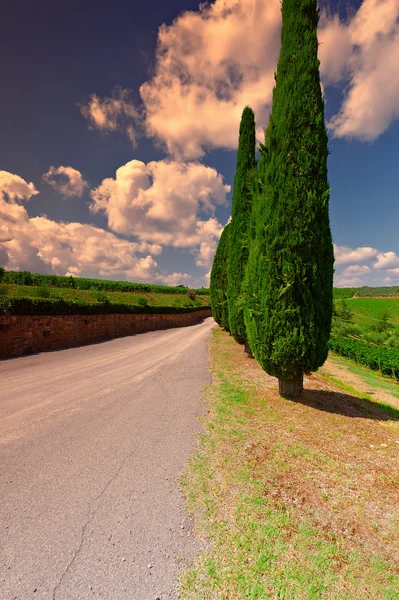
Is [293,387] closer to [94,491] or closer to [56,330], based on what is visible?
[94,491]

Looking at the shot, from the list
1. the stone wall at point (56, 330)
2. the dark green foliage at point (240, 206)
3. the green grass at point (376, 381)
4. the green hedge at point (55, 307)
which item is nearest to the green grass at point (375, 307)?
the green grass at point (376, 381)

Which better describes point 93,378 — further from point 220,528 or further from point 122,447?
point 220,528

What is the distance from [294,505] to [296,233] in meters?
4.92

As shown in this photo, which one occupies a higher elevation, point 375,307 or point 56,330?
point 56,330

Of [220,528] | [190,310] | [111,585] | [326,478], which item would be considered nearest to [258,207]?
[326,478]

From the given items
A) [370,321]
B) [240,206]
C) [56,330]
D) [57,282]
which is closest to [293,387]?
[240,206]

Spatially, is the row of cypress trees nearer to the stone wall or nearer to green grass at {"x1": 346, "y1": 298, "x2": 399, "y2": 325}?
the stone wall

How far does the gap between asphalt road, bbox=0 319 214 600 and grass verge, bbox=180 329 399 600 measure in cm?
30

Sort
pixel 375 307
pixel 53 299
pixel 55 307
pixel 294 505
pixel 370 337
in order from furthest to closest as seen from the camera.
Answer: pixel 375 307 < pixel 370 337 < pixel 53 299 < pixel 55 307 < pixel 294 505

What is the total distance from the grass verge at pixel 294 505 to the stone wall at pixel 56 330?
10.1m

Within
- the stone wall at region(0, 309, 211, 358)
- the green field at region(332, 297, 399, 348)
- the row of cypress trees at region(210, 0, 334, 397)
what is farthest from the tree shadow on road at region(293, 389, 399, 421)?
the green field at region(332, 297, 399, 348)

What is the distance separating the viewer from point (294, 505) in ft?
9.17

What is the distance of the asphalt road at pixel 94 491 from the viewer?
202cm

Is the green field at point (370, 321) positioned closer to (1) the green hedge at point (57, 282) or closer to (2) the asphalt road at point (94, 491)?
(2) the asphalt road at point (94, 491)
